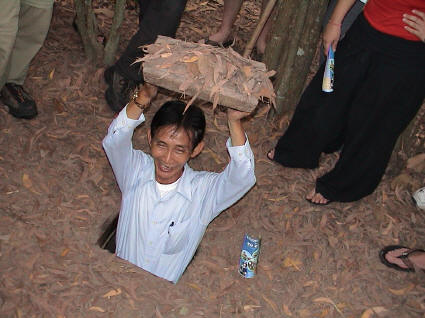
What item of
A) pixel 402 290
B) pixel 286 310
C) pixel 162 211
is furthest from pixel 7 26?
pixel 402 290

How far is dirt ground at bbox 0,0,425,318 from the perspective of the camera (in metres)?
3.28

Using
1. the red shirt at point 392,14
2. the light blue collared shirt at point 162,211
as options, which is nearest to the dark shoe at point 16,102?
the light blue collared shirt at point 162,211

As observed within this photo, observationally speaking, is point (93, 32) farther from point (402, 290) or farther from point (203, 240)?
point (402, 290)

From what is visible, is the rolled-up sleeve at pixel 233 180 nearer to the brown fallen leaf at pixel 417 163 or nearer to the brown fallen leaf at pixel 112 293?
the brown fallen leaf at pixel 112 293

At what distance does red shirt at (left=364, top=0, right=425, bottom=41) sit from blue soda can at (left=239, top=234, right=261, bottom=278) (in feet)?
5.73

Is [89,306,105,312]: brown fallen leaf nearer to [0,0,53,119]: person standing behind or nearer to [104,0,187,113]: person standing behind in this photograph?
[104,0,187,113]: person standing behind

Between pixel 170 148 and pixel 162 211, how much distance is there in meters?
0.53

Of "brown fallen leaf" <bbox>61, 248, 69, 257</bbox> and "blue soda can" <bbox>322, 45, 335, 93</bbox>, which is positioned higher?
"blue soda can" <bbox>322, 45, 335, 93</bbox>

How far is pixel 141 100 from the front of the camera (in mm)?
2916

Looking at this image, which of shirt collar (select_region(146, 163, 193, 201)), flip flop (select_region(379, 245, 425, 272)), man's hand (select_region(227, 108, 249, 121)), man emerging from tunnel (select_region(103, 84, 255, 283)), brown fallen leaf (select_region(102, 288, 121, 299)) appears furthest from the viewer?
flip flop (select_region(379, 245, 425, 272))

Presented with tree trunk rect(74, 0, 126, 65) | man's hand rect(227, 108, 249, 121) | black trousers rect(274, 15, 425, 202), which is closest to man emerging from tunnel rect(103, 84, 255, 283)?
man's hand rect(227, 108, 249, 121)

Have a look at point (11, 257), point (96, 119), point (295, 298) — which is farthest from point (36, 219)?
point (295, 298)

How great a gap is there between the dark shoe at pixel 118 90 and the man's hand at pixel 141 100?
1.44 metres


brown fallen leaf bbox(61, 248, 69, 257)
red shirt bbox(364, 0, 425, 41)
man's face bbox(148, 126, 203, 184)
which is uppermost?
red shirt bbox(364, 0, 425, 41)
